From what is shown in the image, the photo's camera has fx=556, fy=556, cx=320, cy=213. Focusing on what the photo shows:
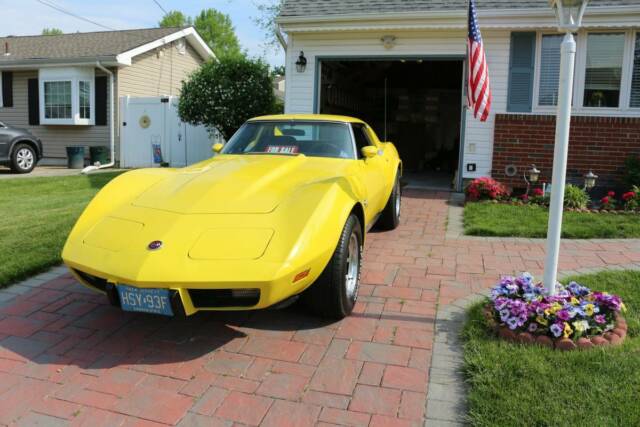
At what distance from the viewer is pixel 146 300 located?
3.14 m

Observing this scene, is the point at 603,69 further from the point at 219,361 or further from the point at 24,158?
the point at 24,158

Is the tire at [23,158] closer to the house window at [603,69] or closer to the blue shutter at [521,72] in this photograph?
the blue shutter at [521,72]

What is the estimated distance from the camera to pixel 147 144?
15.7 meters

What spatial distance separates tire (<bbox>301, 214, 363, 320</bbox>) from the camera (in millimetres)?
3613

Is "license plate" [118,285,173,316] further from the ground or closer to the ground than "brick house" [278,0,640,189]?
closer to the ground

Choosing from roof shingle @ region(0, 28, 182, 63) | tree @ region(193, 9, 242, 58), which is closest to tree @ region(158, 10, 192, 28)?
tree @ region(193, 9, 242, 58)

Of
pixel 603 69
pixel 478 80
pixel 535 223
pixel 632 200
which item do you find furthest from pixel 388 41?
pixel 632 200

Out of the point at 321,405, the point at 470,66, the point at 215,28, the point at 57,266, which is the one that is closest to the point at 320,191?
the point at 321,405

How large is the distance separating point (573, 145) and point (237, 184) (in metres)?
7.27

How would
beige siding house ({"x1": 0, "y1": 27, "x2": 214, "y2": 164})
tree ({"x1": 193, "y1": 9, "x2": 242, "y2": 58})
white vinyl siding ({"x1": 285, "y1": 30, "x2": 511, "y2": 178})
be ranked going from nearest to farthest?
white vinyl siding ({"x1": 285, "y1": 30, "x2": 511, "y2": 178}) → beige siding house ({"x1": 0, "y1": 27, "x2": 214, "y2": 164}) → tree ({"x1": 193, "y1": 9, "x2": 242, "y2": 58})

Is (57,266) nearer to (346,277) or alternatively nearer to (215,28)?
(346,277)

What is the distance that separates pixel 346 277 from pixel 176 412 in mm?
1506

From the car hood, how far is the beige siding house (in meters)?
12.6

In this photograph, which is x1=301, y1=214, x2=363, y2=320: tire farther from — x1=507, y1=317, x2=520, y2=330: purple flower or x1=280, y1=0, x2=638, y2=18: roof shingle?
x1=280, y1=0, x2=638, y2=18: roof shingle
